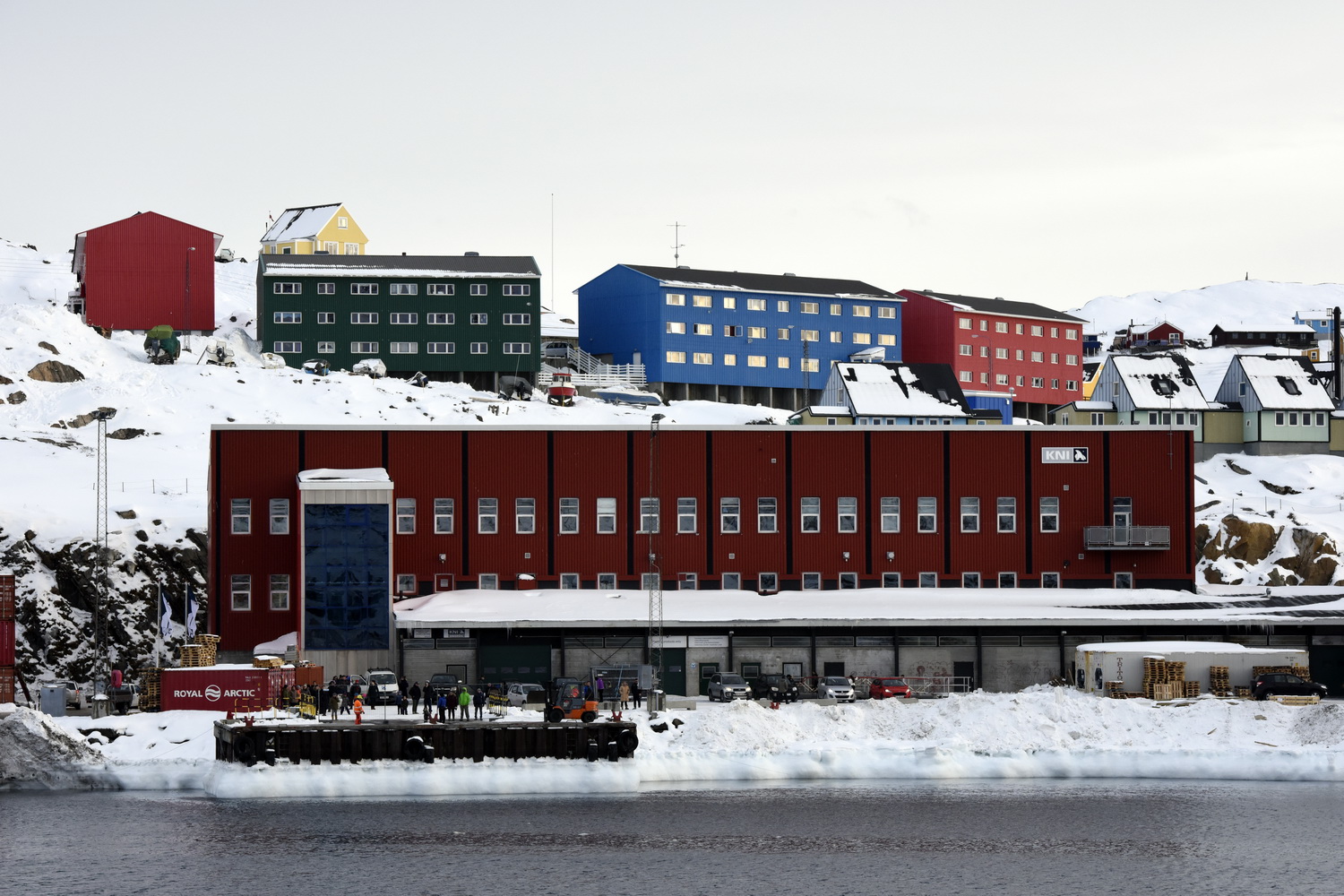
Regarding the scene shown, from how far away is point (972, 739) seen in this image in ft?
222

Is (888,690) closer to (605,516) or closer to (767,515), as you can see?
(767,515)

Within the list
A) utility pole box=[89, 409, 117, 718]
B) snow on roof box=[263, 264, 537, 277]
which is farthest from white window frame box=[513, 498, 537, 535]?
snow on roof box=[263, 264, 537, 277]

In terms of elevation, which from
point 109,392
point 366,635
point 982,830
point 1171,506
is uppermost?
point 109,392

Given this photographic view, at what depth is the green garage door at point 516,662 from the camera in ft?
256

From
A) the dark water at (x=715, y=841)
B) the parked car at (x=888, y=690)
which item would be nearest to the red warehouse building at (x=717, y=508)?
the parked car at (x=888, y=690)

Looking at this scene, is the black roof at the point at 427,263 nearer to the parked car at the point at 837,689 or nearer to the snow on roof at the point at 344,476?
the snow on roof at the point at 344,476

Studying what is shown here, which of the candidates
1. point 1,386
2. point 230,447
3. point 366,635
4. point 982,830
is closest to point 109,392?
point 1,386

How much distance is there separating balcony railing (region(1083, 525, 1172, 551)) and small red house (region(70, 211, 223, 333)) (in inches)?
3007

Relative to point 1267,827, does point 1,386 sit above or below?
above

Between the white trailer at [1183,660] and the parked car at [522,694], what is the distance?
892 inches

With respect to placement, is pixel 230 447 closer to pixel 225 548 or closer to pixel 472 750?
pixel 225 548

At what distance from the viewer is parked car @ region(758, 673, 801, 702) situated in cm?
7331

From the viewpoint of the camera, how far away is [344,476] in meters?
81.3

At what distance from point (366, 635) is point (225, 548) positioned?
29.7 ft
